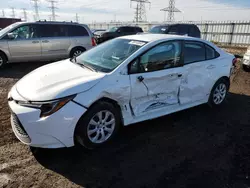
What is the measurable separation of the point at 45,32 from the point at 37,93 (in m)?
6.26

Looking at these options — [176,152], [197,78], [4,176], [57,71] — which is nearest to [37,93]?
[57,71]

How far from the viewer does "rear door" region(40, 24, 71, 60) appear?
8.16m

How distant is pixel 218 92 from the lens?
186 inches

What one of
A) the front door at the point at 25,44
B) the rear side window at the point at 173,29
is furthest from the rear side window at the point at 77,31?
the rear side window at the point at 173,29

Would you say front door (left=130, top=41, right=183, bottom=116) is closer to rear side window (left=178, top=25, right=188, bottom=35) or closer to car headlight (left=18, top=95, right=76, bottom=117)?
car headlight (left=18, top=95, right=76, bottom=117)

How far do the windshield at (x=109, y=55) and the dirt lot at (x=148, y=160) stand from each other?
1160 millimetres

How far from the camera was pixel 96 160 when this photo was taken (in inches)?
113

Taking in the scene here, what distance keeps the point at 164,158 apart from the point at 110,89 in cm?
121

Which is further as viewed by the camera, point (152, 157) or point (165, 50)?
point (165, 50)

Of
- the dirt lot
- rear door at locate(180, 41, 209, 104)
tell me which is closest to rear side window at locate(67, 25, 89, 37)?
the dirt lot

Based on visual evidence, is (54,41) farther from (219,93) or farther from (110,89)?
(219,93)

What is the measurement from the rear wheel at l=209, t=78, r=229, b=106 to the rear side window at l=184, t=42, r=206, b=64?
739 mm

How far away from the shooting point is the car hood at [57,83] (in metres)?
2.69

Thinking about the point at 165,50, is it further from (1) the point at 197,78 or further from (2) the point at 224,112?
(2) the point at 224,112
